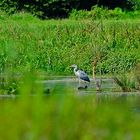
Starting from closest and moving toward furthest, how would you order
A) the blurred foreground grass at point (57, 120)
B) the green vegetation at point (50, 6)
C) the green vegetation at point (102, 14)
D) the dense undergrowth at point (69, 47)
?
1. the blurred foreground grass at point (57, 120)
2. the dense undergrowth at point (69, 47)
3. the green vegetation at point (102, 14)
4. the green vegetation at point (50, 6)

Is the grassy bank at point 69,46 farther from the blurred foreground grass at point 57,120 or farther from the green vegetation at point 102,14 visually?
the blurred foreground grass at point 57,120

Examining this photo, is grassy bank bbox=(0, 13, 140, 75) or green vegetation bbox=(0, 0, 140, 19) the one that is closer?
Answer: grassy bank bbox=(0, 13, 140, 75)

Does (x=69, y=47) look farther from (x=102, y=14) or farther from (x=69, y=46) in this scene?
(x=102, y=14)

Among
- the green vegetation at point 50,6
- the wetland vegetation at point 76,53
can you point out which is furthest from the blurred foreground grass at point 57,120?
the green vegetation at point 50,6

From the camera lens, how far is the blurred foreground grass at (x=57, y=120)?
102 inches

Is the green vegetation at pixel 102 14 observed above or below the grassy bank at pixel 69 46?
above

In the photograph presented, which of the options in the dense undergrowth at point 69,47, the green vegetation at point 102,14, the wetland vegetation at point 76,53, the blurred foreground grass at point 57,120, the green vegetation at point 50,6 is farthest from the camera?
the green vegetation at point 50,6

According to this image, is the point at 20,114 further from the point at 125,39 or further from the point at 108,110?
the point at 125,39

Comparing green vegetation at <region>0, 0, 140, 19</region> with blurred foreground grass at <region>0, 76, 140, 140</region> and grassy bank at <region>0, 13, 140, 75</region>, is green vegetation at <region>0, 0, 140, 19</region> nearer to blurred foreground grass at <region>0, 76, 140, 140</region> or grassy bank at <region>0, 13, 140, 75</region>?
grassy bank at <region>0, 13, 140, 75</region>

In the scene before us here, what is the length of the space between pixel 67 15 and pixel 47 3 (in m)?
1.22

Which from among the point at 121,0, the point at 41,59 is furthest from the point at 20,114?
the point at 121,0

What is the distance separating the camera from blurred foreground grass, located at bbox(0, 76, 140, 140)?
260 cm

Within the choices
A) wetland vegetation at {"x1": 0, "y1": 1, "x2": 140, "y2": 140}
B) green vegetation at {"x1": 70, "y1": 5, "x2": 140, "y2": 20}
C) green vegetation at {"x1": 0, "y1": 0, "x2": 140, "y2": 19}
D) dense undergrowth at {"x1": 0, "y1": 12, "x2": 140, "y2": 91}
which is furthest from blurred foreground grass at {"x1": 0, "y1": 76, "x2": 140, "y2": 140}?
green vegetation at {"x1": 0, "y1": 0, "x2": 140, "y2": 19}

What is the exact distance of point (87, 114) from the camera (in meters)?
2.76
